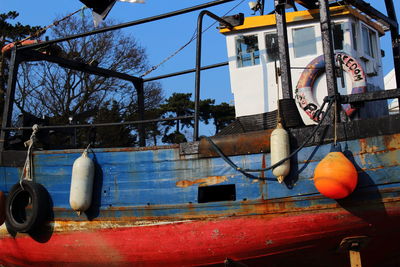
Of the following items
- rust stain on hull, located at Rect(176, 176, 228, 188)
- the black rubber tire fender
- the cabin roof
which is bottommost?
the black rubber tire fender

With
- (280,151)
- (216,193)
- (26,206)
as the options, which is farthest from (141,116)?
(280,151)

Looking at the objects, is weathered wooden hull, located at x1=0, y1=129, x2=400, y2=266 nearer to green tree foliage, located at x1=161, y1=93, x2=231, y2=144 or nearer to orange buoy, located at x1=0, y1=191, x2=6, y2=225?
orange buoy, located at x1=0, y1=191, x2=6, y2=225

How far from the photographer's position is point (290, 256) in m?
5.72

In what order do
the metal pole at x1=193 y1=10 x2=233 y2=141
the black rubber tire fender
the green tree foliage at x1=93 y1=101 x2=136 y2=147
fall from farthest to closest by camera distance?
the green tree foliage at x1=93 y1=101 x2=136 y2=147, the black rubber tire fender, the metal pole at x1=193 y1=10 x2=233 y2=141

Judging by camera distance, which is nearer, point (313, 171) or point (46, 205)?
point (313, 171)

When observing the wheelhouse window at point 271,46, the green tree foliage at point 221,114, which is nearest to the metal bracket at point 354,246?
the wheelhouse window at point 271,46

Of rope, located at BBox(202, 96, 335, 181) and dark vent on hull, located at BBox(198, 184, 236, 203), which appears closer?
rope, located at BBox(202, 96, 335, 181)

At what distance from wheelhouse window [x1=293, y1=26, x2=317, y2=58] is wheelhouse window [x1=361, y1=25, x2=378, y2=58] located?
879 millimetres

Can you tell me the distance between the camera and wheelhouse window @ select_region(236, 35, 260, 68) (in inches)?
281

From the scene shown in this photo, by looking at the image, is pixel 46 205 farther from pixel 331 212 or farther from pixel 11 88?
pixel 331 212

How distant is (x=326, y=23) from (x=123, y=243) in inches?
149

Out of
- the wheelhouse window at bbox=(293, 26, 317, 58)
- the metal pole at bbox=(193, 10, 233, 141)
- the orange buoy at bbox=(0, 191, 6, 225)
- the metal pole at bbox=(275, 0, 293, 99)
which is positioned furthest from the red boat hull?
the wheelhouse window at bbox=(293, 26, 317, 58)

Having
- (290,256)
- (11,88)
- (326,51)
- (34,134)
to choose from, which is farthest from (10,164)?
(326,51)

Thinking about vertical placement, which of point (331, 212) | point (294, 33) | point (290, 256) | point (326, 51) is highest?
point (294, 33)
